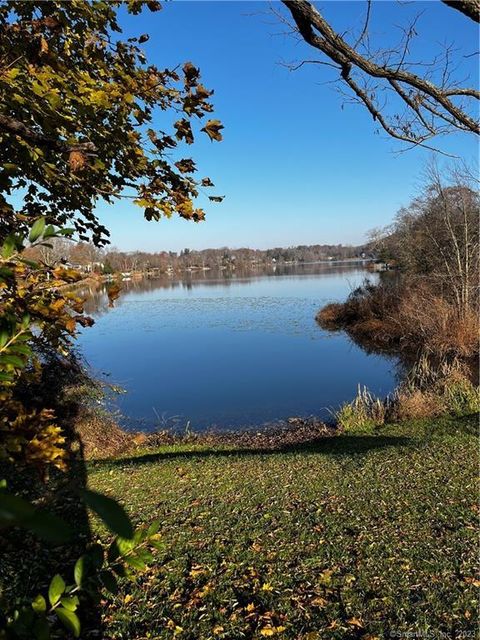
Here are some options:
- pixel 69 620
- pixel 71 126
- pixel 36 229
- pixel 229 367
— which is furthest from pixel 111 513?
pixel 229 367

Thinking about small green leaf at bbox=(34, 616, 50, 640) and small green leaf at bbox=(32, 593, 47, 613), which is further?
small green leaf at bbox=(32, 593, 47, 613)

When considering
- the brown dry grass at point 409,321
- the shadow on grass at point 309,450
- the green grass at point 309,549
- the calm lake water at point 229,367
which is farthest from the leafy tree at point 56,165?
the brown dry grass at point 409,321

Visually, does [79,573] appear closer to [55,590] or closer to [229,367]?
[55,590]

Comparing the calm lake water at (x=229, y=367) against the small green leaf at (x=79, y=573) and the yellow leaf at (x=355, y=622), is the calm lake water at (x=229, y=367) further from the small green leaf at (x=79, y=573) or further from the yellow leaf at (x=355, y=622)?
the small green leaf at (x=79, y=573)

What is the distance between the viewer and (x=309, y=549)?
3.96 meters

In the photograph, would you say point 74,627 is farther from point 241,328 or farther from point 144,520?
point 241,328

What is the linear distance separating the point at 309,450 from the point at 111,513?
8.50 meters

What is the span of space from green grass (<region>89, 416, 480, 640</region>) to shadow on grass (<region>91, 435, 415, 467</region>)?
109cm

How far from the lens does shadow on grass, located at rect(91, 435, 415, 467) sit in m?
8.05

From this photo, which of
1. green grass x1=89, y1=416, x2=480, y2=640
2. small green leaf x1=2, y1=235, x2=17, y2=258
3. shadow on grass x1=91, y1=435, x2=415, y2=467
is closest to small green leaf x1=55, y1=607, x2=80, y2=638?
small green leaf x1=2, y1=235, x2=17, y2=258

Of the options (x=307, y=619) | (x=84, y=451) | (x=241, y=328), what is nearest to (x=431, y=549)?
(x=307, y=619)

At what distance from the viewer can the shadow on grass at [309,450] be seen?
8.05 metres

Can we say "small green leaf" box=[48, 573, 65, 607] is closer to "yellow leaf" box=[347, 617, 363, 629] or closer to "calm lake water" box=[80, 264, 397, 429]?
"yellow leaf" box=[347, 617, 363, 629]

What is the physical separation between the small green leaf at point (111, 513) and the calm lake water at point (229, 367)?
12431mm
